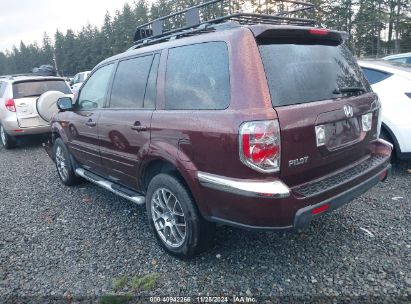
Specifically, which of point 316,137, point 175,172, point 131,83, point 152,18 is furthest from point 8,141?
point 152,18

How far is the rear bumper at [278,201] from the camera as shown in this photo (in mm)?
2260

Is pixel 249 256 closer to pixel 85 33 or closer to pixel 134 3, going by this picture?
pixel 134 3

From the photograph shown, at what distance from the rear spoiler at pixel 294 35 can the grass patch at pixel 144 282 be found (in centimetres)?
205

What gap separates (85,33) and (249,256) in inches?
3118

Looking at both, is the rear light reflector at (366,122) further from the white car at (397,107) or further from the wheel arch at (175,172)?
the white car at (397,107)

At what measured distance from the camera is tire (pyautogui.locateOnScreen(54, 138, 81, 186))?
5.07 metres

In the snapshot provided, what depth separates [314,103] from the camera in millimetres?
2480

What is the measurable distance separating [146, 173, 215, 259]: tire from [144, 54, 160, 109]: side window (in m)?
0.67

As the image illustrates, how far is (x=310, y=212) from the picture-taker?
7.65ft

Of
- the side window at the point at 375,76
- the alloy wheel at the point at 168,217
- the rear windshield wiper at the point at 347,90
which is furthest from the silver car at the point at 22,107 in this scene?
the rear windshield wiper at the point at 347,90

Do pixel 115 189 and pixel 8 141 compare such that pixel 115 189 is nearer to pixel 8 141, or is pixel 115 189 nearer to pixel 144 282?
pixel 144 282

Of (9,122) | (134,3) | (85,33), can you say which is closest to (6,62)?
(85,33)

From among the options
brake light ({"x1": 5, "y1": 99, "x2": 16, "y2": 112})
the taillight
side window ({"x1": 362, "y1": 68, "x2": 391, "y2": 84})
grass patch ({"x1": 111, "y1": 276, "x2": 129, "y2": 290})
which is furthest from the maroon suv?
brake light ({"x1": 5, "y1": 99, "x2": 16, "y2": 112})

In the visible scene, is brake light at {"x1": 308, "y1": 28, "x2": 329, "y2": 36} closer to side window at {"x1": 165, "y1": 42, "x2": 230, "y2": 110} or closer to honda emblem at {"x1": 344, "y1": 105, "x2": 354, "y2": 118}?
honda emblem at {"x1": 344, "y1": 105, "x2": 354, "y2": 118}
